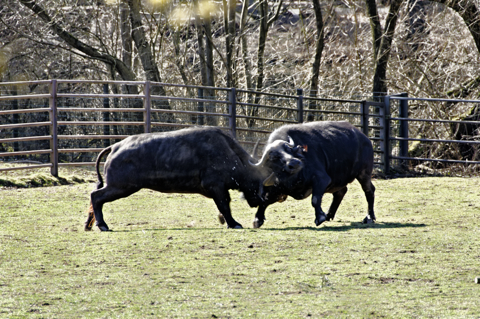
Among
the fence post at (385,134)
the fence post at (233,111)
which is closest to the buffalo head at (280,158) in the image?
the fence post at (233,111)

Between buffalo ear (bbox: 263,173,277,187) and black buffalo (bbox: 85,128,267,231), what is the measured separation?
0.59 feet

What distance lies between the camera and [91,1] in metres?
19.1

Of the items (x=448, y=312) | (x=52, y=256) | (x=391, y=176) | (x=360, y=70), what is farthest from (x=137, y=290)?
(x=360, y=70)

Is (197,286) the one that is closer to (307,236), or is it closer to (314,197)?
(307,236)

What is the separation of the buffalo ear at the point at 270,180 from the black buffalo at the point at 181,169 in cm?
18

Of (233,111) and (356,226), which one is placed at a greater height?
(233,111)

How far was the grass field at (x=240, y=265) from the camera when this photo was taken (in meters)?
4.44

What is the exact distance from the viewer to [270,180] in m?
7.82

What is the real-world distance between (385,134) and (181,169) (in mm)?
7047

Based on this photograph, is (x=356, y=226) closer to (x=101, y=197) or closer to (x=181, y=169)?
(x=181, y=169)

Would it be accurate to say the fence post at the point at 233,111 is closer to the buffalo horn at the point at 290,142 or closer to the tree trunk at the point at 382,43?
the tree trunk at the point at 382,43

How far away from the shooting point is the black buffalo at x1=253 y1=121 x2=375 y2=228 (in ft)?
25.6

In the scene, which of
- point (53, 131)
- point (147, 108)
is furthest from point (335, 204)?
point (53, 131)

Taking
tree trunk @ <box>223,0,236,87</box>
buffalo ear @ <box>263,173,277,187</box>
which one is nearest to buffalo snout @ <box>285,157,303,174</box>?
buffalo ear @ <box>263,173,277,187</box>
